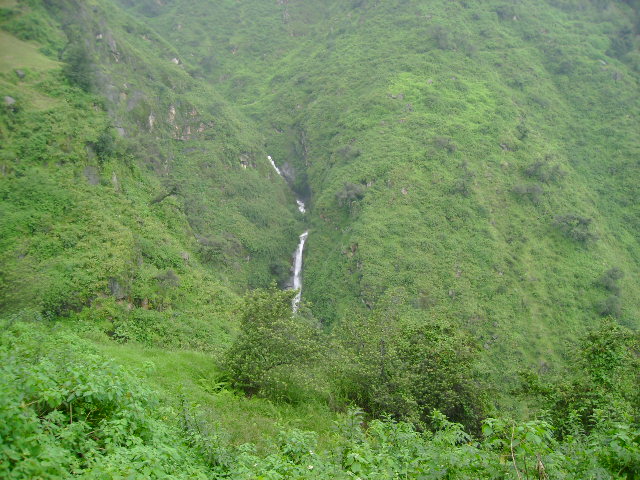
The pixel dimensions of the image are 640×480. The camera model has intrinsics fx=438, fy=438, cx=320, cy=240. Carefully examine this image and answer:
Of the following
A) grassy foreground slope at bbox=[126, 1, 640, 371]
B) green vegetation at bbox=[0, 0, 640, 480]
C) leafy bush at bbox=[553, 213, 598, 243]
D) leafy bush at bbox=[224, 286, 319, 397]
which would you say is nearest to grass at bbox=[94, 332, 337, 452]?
green vegetation at bbox=[0, 0, 640, 480]

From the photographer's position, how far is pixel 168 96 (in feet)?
167

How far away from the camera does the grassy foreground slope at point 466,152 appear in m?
40.6

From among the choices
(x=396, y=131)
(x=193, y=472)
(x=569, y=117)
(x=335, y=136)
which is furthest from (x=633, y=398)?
(x=569, y=117)

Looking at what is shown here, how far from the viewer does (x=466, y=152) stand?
51.6 m

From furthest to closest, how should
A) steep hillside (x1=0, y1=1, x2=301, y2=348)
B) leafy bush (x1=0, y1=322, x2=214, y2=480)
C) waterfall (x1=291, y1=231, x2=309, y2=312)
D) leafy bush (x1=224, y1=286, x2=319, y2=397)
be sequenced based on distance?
waterfall (x1=291, y1=231, x2=309, y2=312)
steep hillside (x1=0, y1=1, x2=301, y2=348)
leafy bush (x1=224, y1=286, x2=319, y2=397)
leafy bush (x1=0, y1=322, x2=214, y2=480)

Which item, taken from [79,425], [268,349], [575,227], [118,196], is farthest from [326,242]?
[79,425]

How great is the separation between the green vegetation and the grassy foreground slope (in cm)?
35

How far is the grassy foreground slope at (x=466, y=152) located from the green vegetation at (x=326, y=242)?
0.35 m

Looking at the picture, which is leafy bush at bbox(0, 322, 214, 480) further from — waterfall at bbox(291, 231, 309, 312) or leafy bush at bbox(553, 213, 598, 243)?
leafy bush at bbox(553, 213, 598, 243)

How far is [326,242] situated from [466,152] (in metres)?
19.9

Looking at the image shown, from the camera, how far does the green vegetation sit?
25.0ft

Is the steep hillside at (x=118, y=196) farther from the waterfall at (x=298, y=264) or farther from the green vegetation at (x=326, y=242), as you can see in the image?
the waterfall at (x=298, y=264)

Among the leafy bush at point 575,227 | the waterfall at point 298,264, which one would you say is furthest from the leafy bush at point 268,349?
the leafy bush at point 575,227

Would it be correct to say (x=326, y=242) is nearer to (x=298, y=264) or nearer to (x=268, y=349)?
(x=298, y=264)
